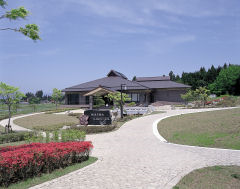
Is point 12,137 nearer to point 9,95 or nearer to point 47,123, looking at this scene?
point 9,95

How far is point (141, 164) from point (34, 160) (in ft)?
11.4

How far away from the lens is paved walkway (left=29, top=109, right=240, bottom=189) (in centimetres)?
539

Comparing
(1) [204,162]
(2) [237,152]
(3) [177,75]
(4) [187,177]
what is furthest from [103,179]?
(3) [177,75]

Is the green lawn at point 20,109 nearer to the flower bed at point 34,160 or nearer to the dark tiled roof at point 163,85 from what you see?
the flower bed at point 34,160

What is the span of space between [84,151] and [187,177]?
3.73m

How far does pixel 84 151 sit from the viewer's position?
24.9 feet

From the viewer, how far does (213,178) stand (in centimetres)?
579

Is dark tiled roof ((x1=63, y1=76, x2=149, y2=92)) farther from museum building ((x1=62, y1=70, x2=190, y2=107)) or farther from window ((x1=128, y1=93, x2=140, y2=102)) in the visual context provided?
window ((x1=128, y1=93, x2=140, y2=102))

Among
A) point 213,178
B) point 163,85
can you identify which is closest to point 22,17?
point 213,178

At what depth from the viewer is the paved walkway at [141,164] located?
5.39 metres

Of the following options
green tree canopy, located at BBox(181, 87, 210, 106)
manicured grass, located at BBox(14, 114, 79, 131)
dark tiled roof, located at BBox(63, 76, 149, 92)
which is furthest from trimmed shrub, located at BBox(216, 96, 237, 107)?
manicured grass, located at BBox(14, 114, 79, 131)

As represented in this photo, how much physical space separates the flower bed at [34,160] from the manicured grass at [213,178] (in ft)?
12.2

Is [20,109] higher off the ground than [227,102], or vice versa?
[227,102]

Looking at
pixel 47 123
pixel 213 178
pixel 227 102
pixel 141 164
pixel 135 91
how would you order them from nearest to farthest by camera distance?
pixel 213 178 → pixel 141 164 → pixel 47 123 → pixel 227 102 → pixel 135 91
